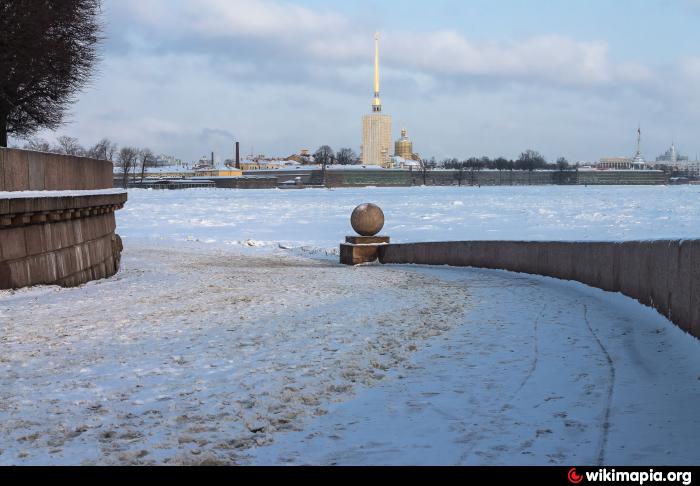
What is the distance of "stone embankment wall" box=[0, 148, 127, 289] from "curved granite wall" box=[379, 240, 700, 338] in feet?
27.4

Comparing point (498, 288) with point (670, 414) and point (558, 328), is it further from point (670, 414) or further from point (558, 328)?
point (670, 414)

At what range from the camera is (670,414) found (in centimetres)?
571

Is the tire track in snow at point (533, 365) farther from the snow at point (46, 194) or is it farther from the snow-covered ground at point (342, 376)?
the snow at point (46, 194)

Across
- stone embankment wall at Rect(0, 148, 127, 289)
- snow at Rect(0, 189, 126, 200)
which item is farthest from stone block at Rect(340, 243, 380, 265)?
snow at Rect(0, 189, 126, 200)

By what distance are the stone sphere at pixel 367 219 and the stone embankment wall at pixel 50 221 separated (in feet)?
23.7

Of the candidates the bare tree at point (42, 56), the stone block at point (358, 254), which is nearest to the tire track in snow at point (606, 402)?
the stone block at point (358, 254)

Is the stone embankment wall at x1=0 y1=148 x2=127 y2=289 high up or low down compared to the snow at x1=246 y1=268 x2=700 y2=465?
up

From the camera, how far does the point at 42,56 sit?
2531 centimetres

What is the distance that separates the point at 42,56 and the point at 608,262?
64.0 feet

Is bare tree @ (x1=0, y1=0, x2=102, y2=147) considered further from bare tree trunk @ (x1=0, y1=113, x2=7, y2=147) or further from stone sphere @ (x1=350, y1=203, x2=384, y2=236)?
stone sphere @ (x1=350, y1=203, x2=384, y2=236)

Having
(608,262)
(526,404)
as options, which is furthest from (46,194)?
(526,404)

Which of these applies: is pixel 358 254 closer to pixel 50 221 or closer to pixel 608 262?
pixel 50 221

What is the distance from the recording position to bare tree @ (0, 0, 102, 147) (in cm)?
2408
